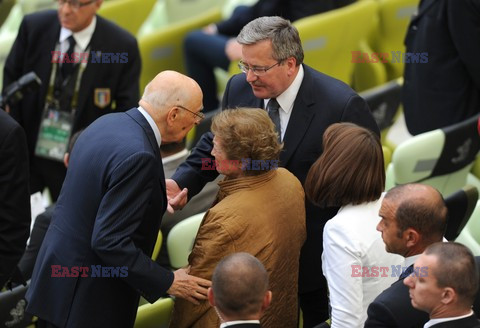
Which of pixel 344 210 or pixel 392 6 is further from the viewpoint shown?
pixel 392 6

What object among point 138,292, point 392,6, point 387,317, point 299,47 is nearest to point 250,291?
point 387,317

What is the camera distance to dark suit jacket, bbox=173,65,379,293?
354 cm

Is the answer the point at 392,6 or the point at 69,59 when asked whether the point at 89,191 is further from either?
the point at 392,6

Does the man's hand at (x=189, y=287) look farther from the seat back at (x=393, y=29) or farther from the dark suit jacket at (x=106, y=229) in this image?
the seat back at (x=393, y=29)

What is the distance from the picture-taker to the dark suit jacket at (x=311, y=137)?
3.54 m

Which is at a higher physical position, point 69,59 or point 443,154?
point 69,59

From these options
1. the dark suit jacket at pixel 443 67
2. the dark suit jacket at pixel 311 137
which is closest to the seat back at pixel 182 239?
the dark suit jacket at pixel 311 137

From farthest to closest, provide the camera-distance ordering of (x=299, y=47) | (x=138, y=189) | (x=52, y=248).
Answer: (x=299, y=47) < (x=52, y=248) < (x=138, y=189)

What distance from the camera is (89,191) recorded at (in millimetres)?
3162

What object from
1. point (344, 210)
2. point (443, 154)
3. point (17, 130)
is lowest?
point (443, 154)

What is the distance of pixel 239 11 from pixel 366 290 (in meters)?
3.81

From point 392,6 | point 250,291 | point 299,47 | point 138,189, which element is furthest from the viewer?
point 392,6

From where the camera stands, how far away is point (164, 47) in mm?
6574

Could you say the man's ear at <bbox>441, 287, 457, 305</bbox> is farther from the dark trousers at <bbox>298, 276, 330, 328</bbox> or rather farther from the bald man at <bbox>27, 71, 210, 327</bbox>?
the dark trousers at <bbox>298, 276, 330, 328</bbox>
